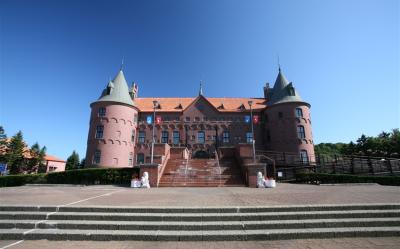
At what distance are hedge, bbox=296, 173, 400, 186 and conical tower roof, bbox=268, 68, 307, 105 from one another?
16291mm

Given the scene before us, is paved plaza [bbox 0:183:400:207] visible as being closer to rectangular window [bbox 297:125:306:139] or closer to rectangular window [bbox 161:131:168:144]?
rectangular window [bbox 297:125:306:139]

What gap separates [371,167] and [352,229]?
1909cm

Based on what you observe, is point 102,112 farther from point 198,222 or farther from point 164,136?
point 198,222

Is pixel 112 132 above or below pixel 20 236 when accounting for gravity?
above

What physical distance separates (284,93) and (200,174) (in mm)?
25140

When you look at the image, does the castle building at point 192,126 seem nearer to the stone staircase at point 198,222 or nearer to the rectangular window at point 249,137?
the rectangular window at point 249,137

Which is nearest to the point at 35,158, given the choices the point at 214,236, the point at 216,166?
the point at 216,166

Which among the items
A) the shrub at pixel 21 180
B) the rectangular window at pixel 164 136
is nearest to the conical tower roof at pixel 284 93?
the rectangular window at pixel 164 136

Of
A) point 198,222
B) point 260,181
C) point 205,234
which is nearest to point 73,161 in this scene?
point 260,181

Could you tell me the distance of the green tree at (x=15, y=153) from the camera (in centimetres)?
4052

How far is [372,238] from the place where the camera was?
5473 mm

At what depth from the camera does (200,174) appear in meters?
17.2

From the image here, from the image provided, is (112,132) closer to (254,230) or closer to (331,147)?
(254,230)

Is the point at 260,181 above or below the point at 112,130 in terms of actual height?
below
